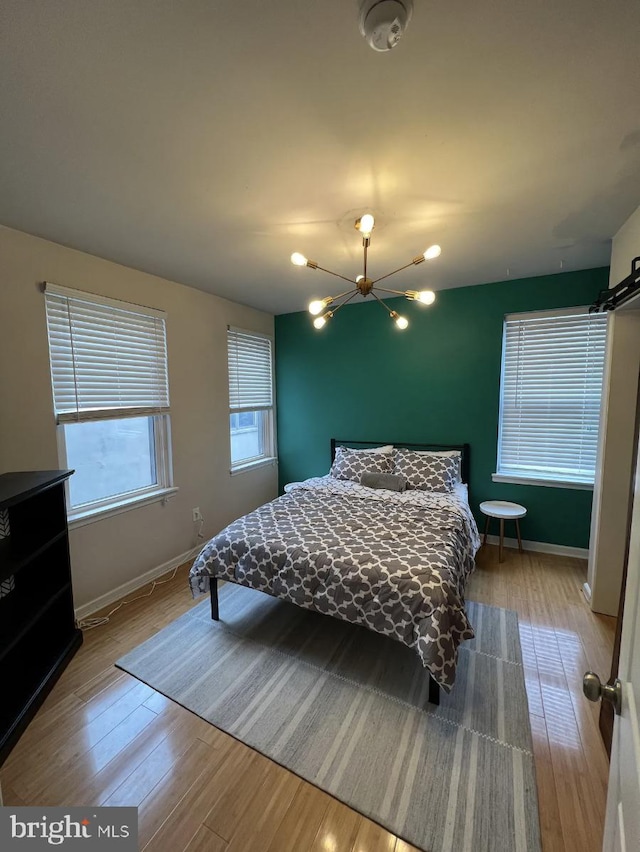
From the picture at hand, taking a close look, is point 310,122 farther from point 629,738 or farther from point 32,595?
point 32,595

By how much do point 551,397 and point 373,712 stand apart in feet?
9.48

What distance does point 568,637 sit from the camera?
2.15 metres

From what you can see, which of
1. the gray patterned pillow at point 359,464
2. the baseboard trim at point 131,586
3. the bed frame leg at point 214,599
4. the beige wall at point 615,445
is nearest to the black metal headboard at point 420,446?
the gray patterned pillow at point 359,464

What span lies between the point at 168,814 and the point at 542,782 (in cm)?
144

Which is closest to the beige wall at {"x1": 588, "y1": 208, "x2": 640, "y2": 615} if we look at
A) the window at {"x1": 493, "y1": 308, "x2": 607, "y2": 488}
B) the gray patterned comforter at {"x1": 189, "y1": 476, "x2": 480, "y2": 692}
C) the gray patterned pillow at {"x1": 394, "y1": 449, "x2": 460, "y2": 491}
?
Answer: the window at {"x1": 493, "y1": 308, "x2": 607, "y2": 488}

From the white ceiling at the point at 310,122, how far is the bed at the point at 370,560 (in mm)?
1906

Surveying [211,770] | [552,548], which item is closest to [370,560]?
[211,770]

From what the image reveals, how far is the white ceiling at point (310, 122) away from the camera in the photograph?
0.92 meters

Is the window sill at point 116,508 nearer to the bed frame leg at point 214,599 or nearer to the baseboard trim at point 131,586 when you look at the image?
the baseboard trim at point 131,586

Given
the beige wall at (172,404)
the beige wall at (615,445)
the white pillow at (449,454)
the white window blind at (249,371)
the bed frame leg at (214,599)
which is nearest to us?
the beige wall at (172,404)

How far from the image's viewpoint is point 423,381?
3.60 m

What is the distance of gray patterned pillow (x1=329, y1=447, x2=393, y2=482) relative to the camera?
3431mm

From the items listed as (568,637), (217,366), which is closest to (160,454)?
(217,366)

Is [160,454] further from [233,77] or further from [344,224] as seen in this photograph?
[233,77]
